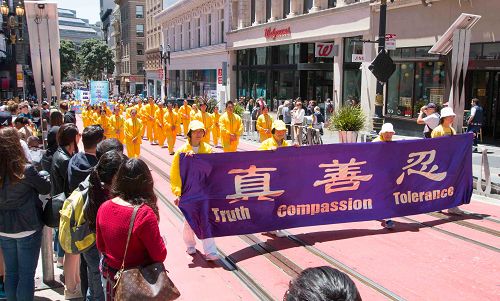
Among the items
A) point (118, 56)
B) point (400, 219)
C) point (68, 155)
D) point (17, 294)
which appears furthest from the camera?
point (118, 56)

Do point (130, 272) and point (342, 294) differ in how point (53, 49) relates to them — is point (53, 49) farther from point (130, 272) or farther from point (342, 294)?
point (342, 294)

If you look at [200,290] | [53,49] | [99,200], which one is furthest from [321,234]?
[53,49]

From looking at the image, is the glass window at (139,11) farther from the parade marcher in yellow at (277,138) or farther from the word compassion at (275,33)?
the parade marcher in yellow at (277,138)

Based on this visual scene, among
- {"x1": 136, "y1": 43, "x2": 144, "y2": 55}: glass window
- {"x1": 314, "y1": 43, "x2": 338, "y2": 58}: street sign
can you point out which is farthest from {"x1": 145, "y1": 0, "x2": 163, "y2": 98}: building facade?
{"x1": 314, "y1": 43, "x2": 338, "y2": 58}: street sign

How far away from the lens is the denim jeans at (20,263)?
433cm

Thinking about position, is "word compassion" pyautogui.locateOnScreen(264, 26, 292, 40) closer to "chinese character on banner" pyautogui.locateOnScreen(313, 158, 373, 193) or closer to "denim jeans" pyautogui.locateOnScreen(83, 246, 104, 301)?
"chinese character on banner" pyautogui.locateOnScreen(313, 158, 373, 193)

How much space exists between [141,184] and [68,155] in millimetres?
2117

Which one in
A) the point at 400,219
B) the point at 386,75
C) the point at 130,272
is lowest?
the point at 400,219

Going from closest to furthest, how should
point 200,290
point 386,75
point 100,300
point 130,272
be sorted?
1. point 130,272
2. point 100,300
3. point 200,290
4. point 386,75

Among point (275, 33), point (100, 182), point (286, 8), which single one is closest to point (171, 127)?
point (100, 182)

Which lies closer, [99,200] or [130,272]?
[130,272]

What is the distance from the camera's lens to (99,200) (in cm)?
382

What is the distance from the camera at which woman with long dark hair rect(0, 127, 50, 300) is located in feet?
13.4

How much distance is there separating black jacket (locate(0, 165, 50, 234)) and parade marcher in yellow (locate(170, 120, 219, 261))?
2.15m
